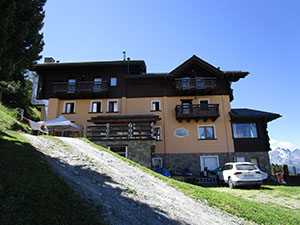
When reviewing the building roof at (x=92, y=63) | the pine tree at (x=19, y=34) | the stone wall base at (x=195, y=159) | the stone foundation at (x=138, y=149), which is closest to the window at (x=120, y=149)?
the stone foundation at (x=138, y=149)

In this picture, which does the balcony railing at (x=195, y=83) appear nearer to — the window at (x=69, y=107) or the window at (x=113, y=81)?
the window at (x=113, y=81)

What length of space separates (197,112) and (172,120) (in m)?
2.63

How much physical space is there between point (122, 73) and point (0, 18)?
61.9 ft

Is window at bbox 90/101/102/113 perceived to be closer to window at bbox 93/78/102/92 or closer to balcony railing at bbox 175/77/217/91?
window at bbox 93/78/102/92

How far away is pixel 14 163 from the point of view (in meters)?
6.22

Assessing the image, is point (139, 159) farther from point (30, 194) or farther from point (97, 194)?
point (30, 194)

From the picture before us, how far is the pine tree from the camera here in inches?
265

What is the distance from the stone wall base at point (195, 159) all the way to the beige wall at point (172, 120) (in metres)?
0.41

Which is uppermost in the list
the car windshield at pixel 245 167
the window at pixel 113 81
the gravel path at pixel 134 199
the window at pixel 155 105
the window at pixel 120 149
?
the window at pixel 113 81

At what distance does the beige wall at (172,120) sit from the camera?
2214 cm

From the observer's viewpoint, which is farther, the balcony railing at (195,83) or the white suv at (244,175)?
the balcony railing at (195,83)

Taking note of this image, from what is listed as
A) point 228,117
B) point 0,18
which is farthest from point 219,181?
point 0,18

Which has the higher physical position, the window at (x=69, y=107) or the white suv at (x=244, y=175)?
the window at (x=69, y=107)

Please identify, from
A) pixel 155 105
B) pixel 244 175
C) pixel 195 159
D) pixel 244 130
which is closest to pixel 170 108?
pixel 155 105
